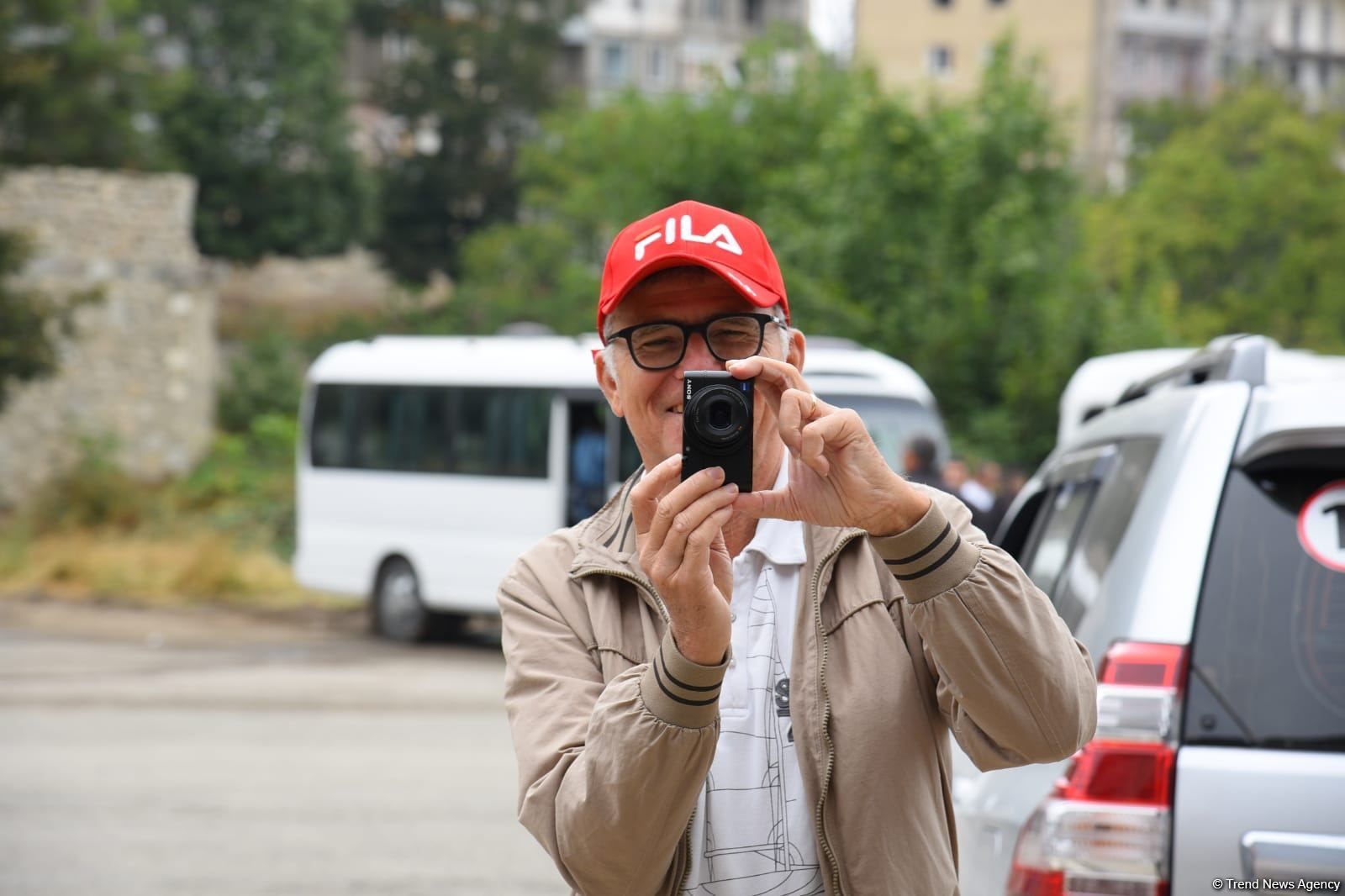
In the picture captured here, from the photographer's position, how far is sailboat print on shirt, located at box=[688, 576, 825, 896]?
236cm

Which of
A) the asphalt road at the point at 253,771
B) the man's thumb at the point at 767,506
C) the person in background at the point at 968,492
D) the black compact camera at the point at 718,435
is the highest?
the black compact camera at the point at 718,435

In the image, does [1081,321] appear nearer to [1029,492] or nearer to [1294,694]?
[1029,492]

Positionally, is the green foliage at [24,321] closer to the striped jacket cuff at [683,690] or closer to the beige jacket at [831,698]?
the beige jacket at [831,698]

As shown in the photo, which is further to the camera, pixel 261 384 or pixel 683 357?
pixel 261 384

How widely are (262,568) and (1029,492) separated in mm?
17846

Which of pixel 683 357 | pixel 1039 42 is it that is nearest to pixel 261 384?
pixel 683 357

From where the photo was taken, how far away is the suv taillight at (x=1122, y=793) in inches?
116

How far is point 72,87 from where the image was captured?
1161 inches

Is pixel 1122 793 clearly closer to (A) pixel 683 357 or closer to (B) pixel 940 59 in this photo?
(A) pixel 683 357

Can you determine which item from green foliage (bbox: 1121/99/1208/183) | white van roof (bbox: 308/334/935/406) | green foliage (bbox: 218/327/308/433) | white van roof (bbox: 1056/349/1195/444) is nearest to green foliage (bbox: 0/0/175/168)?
green foliage (bbox: 218/327/308/433)

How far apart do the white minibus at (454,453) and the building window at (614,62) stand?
191 feet

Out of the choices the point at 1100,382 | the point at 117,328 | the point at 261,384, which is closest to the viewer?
the point at 1100,382

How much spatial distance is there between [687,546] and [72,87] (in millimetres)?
29997

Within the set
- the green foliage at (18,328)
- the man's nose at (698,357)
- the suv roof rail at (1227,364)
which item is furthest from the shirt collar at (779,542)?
the green foliage at (18,328)
